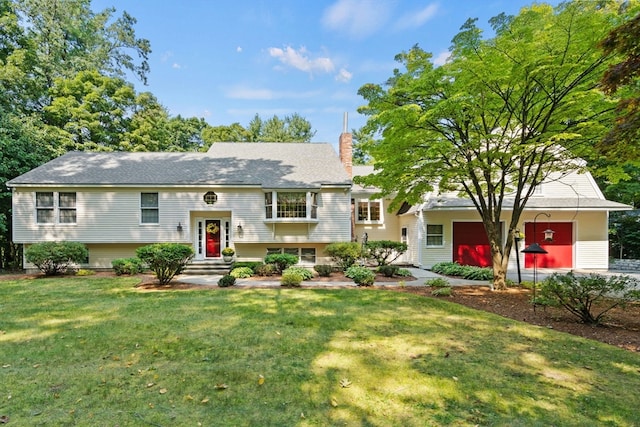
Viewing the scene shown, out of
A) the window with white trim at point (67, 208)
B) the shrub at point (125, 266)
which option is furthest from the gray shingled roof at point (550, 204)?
the window with white trim at point (67, 208)

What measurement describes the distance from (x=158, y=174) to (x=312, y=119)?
1186 inches

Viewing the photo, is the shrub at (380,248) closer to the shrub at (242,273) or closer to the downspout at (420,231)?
the downspout at (420,231)

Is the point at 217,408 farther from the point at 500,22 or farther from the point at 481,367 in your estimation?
the point at 500,22

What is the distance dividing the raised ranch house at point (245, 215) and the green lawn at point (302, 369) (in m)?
7.32

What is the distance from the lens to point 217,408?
10.3 feet

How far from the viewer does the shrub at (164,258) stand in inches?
387

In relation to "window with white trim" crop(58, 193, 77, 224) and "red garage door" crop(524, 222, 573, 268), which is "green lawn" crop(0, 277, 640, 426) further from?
"red garage door" crop(524, 222, 573, 268)

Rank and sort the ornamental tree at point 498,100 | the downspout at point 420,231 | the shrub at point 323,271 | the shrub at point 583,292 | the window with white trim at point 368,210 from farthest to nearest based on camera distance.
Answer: the window with white trim at point 368,210 → the downspout at point 420,231 → the shrub at point 323,271 → the ornamental tree at point 498,100 → the shrub at point 583,292

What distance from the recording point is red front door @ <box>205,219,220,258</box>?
14.8 metres

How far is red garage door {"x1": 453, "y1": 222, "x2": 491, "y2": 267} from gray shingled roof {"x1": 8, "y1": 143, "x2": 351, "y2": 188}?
5712 millimetres

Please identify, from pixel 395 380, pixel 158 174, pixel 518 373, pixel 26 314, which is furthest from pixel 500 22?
pixel 158 174

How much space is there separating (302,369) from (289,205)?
1054 centimetres

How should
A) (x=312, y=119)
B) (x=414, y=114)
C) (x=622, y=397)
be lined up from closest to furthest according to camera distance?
(x=622, y=397), (x=414, y=114), (x=312, y=119)

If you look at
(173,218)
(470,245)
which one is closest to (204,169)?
(173,218)
